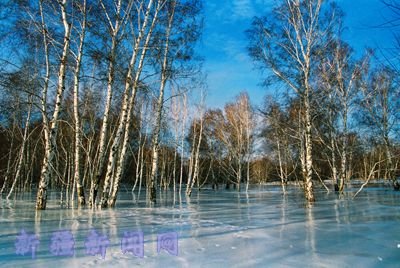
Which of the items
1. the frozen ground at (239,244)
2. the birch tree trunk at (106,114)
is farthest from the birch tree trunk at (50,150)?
the frozen ground at (239,244)

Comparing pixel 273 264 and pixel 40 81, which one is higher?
pixel 40 81

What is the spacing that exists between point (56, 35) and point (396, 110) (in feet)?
79.7

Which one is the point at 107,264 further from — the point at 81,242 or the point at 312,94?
the point at 312,94

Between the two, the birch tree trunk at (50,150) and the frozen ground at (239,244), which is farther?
the birch tree trunk at (50,150)

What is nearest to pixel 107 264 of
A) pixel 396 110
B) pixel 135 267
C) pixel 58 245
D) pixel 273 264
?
pixel 135 267

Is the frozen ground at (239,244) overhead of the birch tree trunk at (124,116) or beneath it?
beneath

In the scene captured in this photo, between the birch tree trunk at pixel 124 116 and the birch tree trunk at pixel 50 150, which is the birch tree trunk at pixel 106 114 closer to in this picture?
the birch tree trunk at pixel 124 116

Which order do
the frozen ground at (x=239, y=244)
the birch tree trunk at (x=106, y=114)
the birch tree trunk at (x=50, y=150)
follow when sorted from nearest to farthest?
the frozen ground at (x=239, y=244), the birch tree trunk at (x=50, y=150), the birch tree trunk at (x=106, y=114)

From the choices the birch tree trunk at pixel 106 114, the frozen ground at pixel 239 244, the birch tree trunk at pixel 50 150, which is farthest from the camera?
the birch tree trunk at pixel 106 114

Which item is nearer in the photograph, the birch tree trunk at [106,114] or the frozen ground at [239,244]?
the frozen ground at [239,244]

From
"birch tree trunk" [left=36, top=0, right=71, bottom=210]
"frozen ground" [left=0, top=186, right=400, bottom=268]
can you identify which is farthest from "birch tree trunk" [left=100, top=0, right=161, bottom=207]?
"frozen ground" [left=0, top=186, right=400, bottom=268]

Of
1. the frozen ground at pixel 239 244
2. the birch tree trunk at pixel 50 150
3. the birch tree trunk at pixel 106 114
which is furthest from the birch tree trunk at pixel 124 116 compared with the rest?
the frozen ground at pixel 239 244

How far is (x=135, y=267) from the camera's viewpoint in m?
3.26

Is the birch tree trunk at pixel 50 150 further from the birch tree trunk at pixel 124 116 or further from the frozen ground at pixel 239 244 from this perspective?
the frozen ground at pixel 239 244
